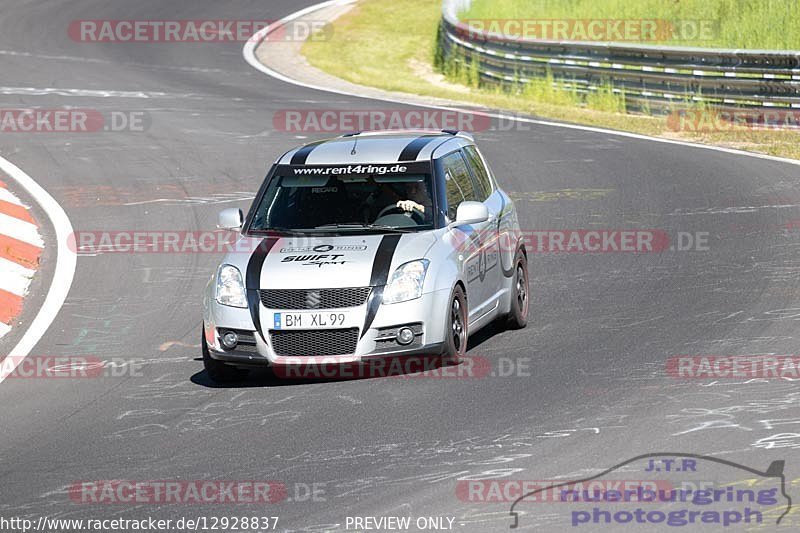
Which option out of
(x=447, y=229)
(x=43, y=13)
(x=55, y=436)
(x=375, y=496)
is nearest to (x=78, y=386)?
(x=55, y=436)

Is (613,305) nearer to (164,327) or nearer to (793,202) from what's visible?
(164,327)

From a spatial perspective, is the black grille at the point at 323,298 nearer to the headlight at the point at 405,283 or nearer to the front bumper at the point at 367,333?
the front bumper at the point at 367,333

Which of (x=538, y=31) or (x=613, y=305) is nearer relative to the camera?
(x=613, y=305)

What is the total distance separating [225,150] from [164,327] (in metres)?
9.00

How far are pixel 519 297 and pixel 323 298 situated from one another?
2.39 metres

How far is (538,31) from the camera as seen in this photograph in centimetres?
3148

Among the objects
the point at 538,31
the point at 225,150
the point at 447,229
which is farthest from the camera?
the point at 538,31

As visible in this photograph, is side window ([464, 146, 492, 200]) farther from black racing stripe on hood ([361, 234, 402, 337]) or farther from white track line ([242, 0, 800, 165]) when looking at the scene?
white track line ([242, 0, 800, 165])

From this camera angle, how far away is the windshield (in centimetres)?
1070

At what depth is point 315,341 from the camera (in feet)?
32.1

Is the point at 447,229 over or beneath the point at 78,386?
over

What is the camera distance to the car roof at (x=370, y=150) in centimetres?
1108

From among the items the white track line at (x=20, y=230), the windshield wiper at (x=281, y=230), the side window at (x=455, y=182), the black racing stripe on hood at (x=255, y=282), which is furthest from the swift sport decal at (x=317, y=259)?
the white track line at (x=20, y=230)

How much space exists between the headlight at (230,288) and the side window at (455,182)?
68.1 inches
